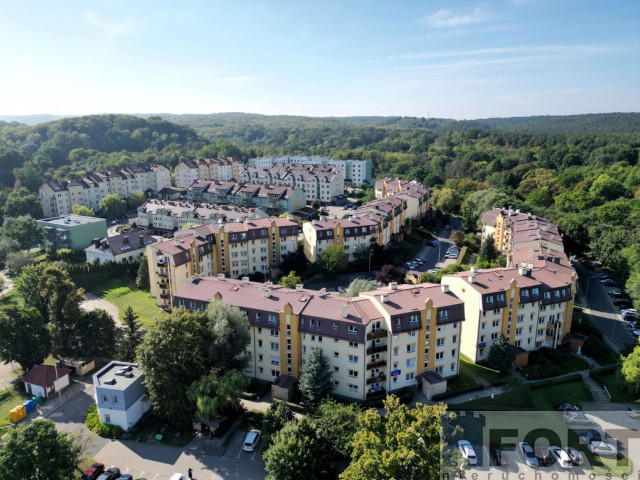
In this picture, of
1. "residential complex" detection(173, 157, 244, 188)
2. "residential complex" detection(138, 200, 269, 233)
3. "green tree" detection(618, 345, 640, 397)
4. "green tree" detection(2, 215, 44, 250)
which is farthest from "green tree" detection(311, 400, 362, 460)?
"residential complex" detection(173, 157, 244, 188)

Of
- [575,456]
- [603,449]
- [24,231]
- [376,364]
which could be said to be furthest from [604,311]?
[24,231]

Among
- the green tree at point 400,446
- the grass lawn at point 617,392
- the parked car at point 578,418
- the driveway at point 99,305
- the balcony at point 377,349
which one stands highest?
the green tree at point 400,446

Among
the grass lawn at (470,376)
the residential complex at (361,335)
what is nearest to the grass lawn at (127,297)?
the residential complex at (361,335)

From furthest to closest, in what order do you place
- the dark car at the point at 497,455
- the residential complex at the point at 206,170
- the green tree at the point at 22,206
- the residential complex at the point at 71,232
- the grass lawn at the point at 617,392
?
1. the residential complex at the point at 206,170
2. the green tree at the point at 22,206
3. the residential complex at the point at 71,232
4. the grass lawn at the point at 617,392
5. the dark car at the point at 497,455

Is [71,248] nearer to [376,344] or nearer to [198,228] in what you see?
[198,228]

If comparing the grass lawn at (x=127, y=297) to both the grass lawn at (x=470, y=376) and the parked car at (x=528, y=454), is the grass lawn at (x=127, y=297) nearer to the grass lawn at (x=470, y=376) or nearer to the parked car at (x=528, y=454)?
the grass lawn at (x=470, y=376)

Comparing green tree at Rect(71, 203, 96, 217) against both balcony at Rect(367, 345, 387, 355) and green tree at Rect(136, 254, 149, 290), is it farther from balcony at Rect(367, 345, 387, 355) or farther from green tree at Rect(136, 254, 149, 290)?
balcony at Rect(367, 345, 387, 355)
